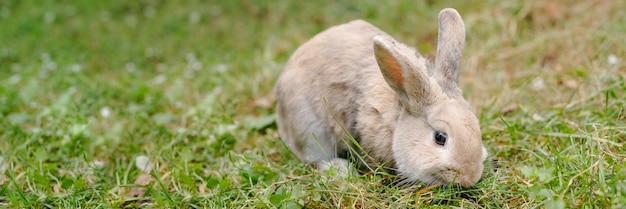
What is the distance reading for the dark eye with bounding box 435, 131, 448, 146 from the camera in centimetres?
340

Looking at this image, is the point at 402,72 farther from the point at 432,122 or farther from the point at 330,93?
the point at 330,93

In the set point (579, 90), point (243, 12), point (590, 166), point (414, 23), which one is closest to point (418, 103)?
point (590, 166)

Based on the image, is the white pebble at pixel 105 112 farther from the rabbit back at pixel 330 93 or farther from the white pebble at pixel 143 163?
the rabbit back at pixel 330 93

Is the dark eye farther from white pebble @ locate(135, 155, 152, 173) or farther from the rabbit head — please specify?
white pebble @ locate(135, 155, 152, 173)

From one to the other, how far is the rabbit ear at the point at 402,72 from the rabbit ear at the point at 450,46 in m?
0.29

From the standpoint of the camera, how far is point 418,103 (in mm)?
3564

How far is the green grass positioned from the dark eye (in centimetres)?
26

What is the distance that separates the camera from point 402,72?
348 cm

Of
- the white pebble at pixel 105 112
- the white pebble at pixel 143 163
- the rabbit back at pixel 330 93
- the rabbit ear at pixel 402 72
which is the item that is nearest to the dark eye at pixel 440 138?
the rabbit ear at pixel 402 72

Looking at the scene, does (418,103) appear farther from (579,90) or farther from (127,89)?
(127,89)

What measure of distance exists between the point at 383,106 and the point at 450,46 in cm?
54

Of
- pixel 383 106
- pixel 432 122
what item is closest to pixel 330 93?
pixel 383 106

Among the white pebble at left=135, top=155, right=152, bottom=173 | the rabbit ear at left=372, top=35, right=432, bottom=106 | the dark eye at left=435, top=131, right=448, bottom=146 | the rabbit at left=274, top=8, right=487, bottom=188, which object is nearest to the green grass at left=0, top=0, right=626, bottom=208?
the white pebble at left=135, top=155, right=152, bottom=173

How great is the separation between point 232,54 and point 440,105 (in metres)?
4.11
